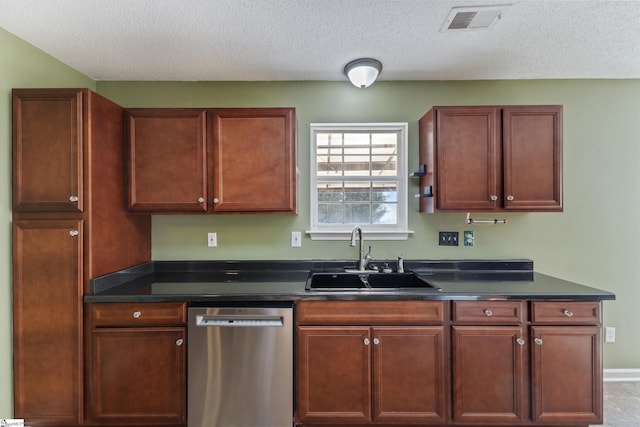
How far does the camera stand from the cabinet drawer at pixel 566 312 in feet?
5.82

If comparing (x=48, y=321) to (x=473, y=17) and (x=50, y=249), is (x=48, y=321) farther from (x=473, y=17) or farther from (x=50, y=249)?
(x=473, y=17)

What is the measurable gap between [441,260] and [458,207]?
1.75ft

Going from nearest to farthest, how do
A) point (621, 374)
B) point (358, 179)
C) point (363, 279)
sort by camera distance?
point (363, 279) → point (621, 374) → point (358, 179)

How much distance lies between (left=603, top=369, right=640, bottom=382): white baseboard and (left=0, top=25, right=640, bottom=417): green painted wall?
5 centimetres

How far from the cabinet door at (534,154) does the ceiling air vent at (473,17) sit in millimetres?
612

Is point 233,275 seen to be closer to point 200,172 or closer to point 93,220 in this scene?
point 200,172

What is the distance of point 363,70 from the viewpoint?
218 centimetres

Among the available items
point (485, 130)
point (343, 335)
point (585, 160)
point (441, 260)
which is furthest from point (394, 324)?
point (585, 160)

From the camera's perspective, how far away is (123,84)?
2.51 metres

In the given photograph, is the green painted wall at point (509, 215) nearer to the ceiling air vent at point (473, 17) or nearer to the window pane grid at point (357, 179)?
the window pane grid at point (357, 179)

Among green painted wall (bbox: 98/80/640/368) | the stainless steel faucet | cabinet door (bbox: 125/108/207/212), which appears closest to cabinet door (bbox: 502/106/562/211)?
green painted wall (bbox: 98/80/640/368)

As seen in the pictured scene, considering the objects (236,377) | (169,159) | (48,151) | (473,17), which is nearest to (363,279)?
(236,377)

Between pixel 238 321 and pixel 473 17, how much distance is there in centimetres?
226

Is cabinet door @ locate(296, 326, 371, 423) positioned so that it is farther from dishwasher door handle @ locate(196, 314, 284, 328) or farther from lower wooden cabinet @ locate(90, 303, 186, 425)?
lower wooden cabinet @ locate(90, 303, 186, 425)
